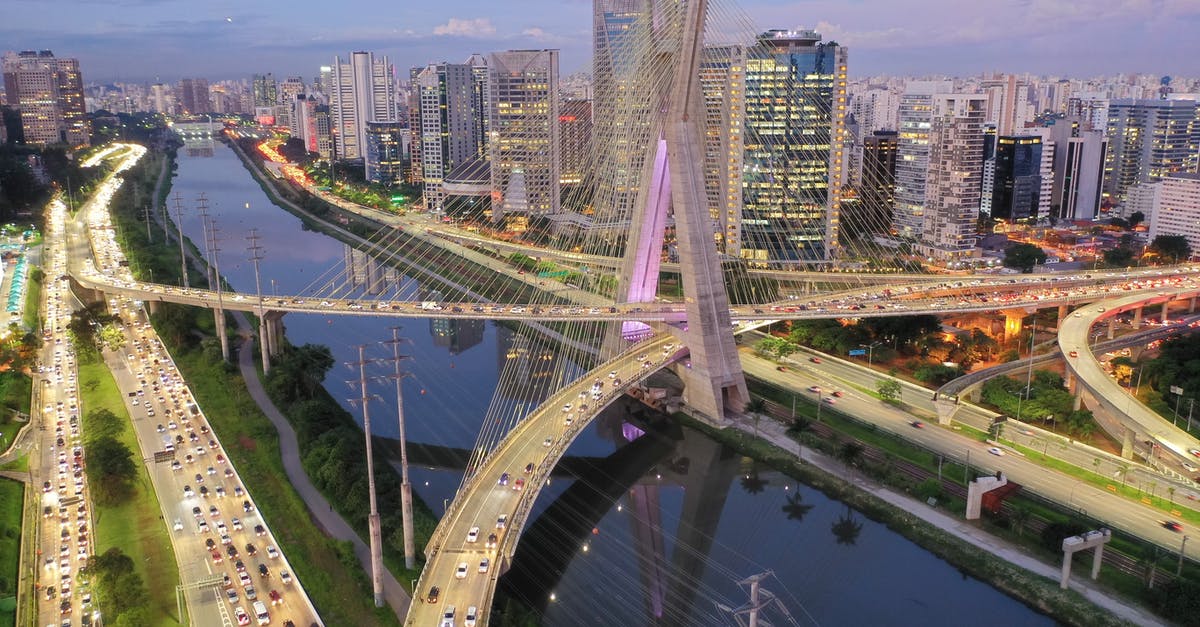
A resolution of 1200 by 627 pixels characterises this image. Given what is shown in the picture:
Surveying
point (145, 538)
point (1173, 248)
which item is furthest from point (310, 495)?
point (1173, 248)

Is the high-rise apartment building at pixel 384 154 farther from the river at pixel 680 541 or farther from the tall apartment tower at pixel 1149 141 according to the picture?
the tall apartment tower at pixel 1149 141

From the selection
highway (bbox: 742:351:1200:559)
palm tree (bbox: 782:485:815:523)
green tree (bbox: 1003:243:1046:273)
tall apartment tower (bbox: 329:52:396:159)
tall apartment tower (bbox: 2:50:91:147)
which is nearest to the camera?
highway (bbox: 742:351:1200:559)

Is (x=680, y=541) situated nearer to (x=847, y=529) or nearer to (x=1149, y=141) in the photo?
(x=847, y=529)

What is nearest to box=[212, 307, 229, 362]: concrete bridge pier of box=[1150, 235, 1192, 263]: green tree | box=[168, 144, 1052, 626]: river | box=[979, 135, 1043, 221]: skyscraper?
box=[168, 144, 1052, 626]: river

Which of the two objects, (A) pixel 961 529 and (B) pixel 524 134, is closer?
(A) pixel 961 529

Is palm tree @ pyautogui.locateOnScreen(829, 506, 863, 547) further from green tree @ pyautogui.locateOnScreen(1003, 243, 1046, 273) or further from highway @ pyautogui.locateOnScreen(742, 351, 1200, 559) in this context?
green tree @ pyautogui.locateOnScreen(1003, 243, 1046, 273)

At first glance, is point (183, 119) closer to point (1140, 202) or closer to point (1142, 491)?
point (1140, 202)

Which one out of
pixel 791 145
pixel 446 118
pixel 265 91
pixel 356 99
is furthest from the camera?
pixel 265 91
